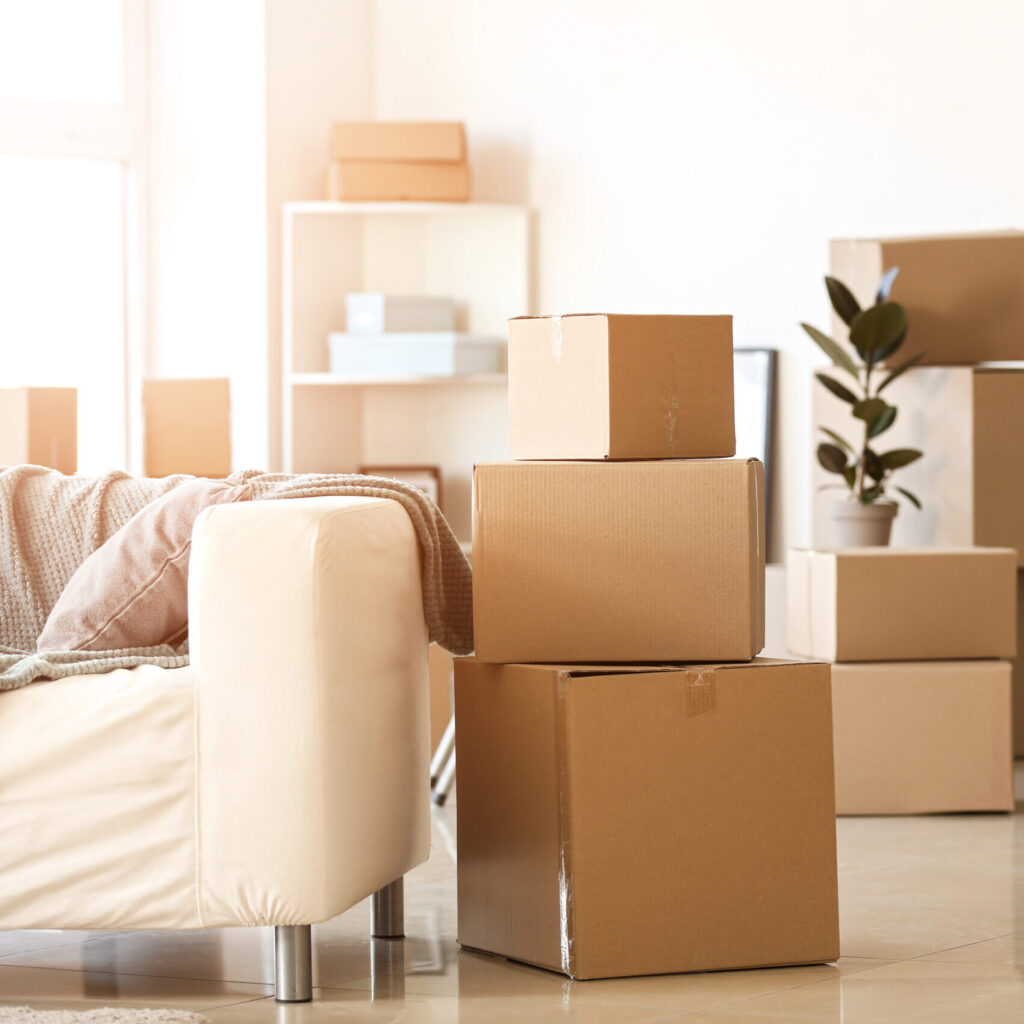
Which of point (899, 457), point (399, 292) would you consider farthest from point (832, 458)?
point (399, 292)

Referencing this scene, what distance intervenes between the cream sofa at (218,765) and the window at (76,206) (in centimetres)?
255

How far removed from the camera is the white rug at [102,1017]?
186 cm

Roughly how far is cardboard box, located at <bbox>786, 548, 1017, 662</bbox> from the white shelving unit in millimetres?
1366

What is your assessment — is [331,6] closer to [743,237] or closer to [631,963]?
[743,237]

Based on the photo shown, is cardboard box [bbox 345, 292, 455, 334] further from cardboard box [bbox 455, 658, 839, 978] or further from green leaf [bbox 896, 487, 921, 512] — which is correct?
cardboard box [bbox 455, 658, 839, 978]

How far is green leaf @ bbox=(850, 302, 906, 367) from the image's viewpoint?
11.6 feet

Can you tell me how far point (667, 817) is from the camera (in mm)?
2074

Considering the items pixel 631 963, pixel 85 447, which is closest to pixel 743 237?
pixel 85 447

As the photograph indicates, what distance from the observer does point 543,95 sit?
14.9ft

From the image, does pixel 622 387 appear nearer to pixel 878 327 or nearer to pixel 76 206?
pixel 878 327

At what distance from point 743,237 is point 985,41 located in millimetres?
753

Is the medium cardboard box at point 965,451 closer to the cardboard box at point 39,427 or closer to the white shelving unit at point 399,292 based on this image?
the white shelving unit at point 399,292

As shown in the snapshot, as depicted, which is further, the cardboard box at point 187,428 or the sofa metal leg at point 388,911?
the cardboard box at point 187,428

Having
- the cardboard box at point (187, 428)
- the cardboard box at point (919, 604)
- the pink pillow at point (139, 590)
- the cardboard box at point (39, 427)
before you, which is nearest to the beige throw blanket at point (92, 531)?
the pink pillow at point (139, 590)
